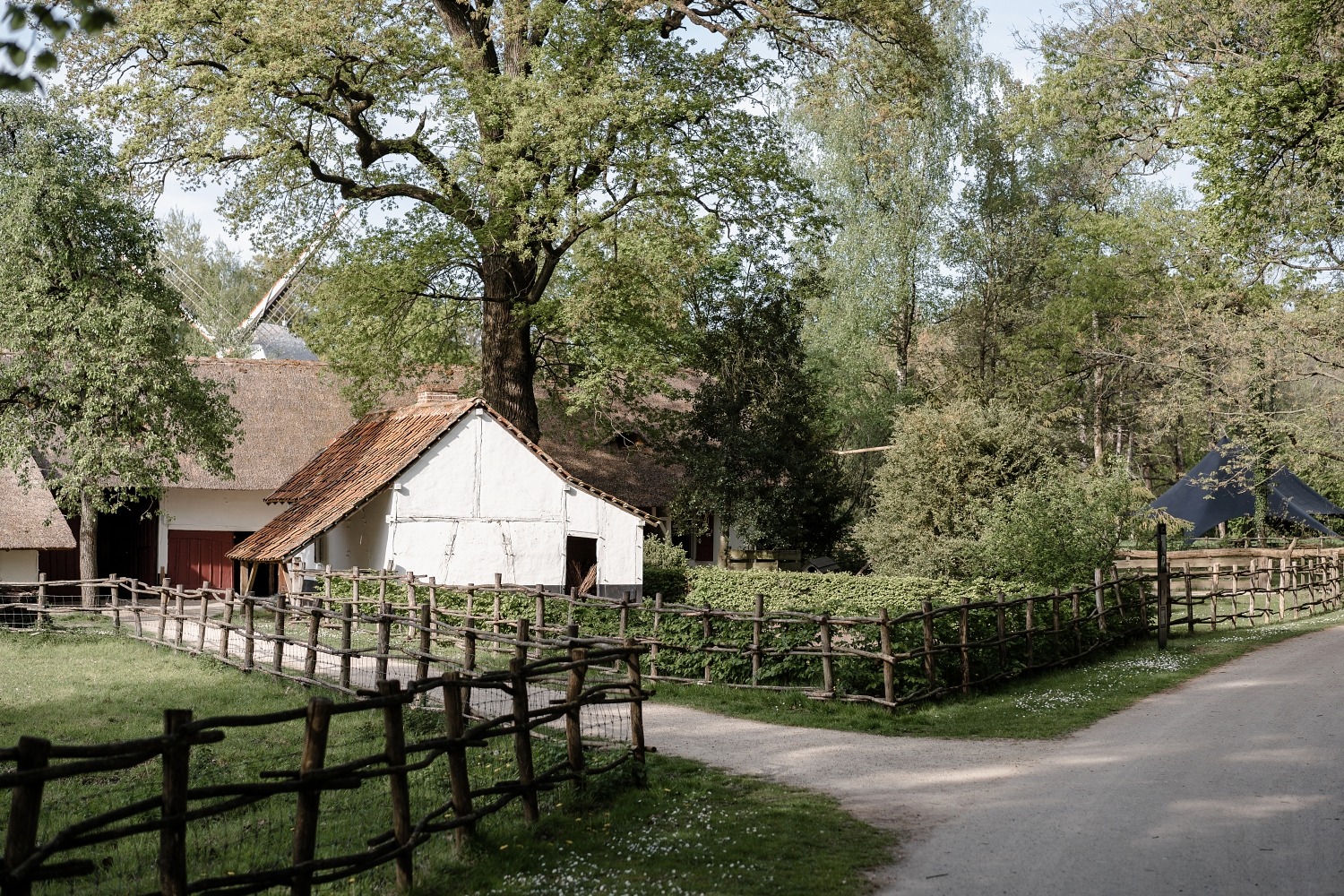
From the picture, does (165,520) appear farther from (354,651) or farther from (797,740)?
(797,740)

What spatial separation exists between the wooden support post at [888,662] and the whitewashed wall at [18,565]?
20785 millimetres

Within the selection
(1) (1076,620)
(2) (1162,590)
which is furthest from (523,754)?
(2) (1162,590)

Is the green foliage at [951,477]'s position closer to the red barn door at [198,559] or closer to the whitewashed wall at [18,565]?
the red barn door at [198,559]

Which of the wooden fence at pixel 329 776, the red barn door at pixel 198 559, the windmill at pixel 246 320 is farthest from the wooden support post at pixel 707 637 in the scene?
the windmill at pixel 246 320

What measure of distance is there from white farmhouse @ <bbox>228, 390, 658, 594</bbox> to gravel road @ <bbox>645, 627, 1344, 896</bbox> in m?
10.7

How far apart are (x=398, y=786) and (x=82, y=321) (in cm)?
1794

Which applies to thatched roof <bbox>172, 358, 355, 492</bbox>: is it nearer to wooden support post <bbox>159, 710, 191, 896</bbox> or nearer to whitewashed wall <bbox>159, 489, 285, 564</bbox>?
whitewashed wall <bbox>159, 489, 285, 564</bbox>

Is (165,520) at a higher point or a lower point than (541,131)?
lower

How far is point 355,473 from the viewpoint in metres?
24.7

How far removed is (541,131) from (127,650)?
11.3m

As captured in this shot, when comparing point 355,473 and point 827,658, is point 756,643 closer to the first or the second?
point 827,658

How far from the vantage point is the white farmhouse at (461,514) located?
75.8ft

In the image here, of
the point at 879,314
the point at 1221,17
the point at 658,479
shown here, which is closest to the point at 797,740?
the point at 1221,17

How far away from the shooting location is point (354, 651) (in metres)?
13.6
